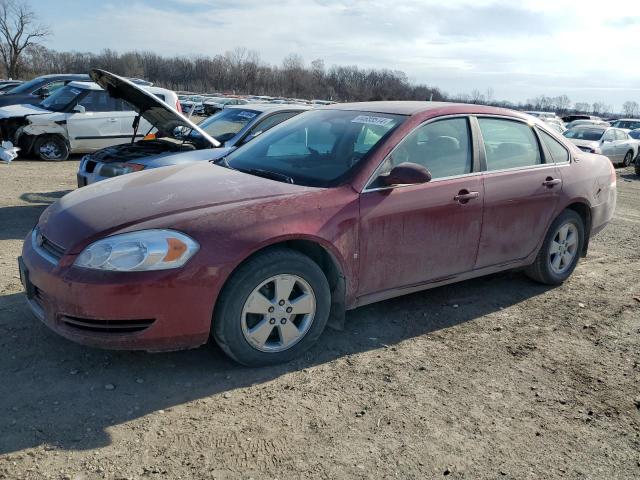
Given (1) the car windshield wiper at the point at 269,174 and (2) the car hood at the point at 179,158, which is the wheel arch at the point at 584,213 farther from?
(2) the car hood at the point at 179,158

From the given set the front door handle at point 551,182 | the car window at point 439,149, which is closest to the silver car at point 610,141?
the front door handle at point 551,182

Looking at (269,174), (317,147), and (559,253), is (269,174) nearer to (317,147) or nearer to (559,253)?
(317,147)

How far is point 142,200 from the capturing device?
345 cm

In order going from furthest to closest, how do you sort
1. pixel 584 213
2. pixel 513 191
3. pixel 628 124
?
pixel 628 124
pixel 584 213
pixel 513 191

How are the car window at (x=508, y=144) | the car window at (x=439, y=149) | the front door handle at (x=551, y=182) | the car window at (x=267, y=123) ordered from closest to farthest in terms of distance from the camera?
the car window at (x=439, y=149) → the car window at (x=508, y=144) → the front door handle at (x=551, y=182) → the car window at (x=267, y=123)

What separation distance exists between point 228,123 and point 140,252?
5312mm

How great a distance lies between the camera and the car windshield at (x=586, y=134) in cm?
1792

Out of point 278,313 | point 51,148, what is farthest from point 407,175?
point 51,148

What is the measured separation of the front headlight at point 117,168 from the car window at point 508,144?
150 inches

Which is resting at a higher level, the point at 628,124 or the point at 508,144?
the point at 628,124

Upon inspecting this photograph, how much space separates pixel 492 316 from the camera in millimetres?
4504

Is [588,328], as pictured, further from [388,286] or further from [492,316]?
[388,286]

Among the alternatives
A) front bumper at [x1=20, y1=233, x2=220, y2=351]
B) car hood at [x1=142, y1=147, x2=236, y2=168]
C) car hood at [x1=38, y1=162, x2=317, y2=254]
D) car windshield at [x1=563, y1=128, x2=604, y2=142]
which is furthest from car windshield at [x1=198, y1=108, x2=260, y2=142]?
car windshield at [x1=563, y1=128, x2=604, y2=142]

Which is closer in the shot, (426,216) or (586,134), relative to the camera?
(426,216)
